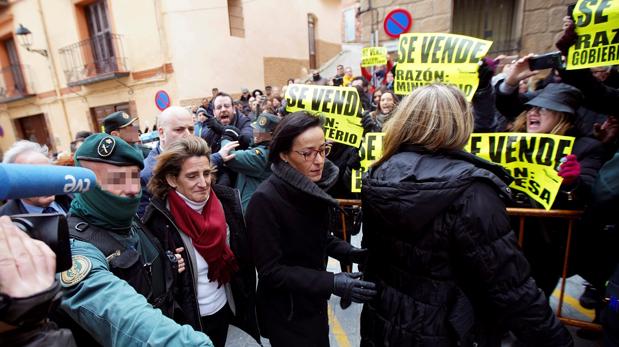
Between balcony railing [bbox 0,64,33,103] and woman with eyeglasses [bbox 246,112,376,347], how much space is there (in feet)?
65.6

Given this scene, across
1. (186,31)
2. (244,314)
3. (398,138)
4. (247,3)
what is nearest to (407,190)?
(398,138)

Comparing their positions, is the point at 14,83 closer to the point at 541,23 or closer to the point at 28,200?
the point at 28,200

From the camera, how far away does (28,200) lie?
7.64ft

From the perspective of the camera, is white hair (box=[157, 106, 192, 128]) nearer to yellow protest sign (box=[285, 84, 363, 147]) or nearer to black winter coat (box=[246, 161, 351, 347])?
yellow protest sign (box=[285, 84, 363, 147])

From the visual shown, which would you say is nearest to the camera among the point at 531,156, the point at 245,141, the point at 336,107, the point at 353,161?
the point at 531,156

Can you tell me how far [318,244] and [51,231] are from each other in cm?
137

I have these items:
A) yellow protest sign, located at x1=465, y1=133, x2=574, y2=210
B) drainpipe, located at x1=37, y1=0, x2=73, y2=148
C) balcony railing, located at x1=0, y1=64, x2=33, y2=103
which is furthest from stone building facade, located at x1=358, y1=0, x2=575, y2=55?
balcony railing, located at x1=0, y1=64, x2=33, y2=103

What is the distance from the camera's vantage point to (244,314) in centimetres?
211

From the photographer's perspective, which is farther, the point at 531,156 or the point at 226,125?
the point at 226,125

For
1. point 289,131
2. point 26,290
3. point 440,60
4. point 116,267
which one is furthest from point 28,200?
point 440,60

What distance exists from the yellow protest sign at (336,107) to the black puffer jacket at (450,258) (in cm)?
156

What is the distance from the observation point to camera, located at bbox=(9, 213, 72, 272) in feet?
2.49

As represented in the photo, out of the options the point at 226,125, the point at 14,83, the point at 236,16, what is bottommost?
the point at 226,125

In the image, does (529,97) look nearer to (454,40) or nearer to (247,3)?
(454,40)
